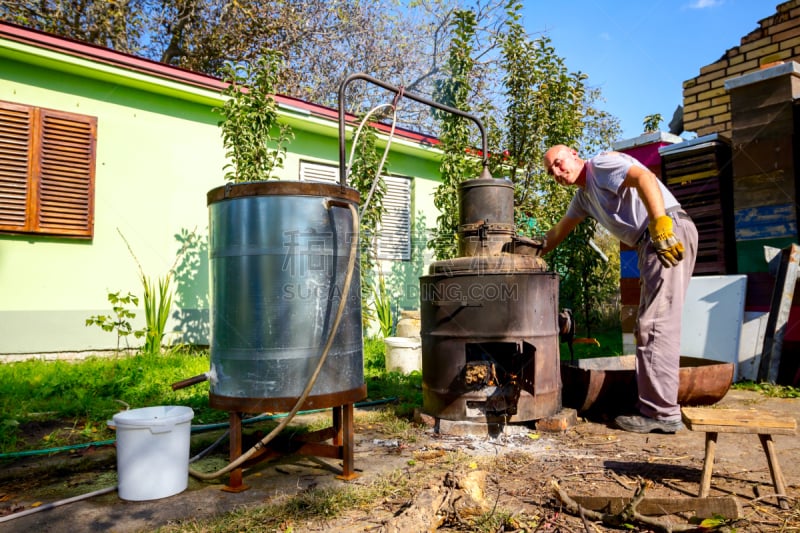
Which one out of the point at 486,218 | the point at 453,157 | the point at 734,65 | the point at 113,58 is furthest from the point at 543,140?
the point at 113,58

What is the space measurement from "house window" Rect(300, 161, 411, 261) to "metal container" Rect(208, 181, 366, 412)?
20.0ft

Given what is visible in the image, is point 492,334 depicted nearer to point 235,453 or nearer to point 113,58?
point 235,453

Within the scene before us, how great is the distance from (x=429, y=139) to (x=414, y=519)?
777 centimetres

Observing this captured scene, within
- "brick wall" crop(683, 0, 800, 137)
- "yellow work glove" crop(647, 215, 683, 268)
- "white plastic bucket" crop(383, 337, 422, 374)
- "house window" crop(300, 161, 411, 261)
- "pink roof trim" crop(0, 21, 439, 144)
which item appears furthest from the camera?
"house window" crop(300, 161, 411, 261)

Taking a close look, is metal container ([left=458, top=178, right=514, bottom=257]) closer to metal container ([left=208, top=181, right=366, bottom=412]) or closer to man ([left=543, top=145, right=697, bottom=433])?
man ([left=543, top=145, right=697, bottom=433])

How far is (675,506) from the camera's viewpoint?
7.25 ft

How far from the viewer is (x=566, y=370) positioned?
415 cm

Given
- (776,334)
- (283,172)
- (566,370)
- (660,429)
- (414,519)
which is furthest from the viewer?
(283,172)

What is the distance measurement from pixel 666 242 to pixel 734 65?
559 centimetres

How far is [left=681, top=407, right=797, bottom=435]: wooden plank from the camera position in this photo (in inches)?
90.6

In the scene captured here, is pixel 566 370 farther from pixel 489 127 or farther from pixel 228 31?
pixel 228 31

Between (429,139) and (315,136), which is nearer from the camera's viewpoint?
(315,136)

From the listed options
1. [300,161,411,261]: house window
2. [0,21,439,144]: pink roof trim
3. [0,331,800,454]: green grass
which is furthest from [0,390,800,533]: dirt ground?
[300,161,411,261]: house window

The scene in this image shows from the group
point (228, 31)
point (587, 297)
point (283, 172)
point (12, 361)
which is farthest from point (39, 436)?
point (228, 31)
